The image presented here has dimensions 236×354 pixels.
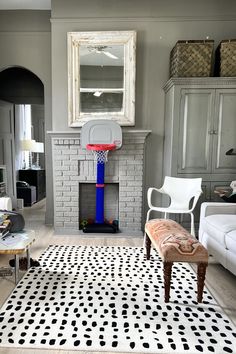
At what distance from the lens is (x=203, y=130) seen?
336 centimetres

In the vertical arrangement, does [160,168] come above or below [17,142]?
below

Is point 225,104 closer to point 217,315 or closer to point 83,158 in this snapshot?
point 83,158

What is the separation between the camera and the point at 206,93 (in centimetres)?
329

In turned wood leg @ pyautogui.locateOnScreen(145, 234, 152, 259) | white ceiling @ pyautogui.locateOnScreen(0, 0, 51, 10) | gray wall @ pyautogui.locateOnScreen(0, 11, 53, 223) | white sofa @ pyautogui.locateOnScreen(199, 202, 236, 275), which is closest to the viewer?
white sofa @ pyautogui.locateOnScreen(199, 202, 236, 275)

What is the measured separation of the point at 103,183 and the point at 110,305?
73.7 inches

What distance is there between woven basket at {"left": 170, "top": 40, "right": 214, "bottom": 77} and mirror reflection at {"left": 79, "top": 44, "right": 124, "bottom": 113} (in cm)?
80

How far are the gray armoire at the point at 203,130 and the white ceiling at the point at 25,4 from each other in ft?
7.11

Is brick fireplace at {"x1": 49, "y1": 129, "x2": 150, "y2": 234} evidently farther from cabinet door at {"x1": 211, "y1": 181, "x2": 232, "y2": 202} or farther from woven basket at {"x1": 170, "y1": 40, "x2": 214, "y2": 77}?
woven basket at {"x1": 170, "y1": 40, "x2": 214, "y2": 77}

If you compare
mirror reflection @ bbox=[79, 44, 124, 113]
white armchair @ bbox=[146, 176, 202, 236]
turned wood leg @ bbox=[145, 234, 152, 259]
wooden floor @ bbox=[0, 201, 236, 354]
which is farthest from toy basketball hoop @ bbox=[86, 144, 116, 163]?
turned wood leg @ bbox=[145, 234, 152, 259]

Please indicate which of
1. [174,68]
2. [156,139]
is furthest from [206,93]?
[156,139]

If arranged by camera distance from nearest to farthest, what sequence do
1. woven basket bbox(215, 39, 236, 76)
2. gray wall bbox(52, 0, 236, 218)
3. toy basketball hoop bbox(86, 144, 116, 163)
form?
1. woven basket bbox(215, 39, 236, 76)
2. toy basketball hoop bbox(86, 144, 116, 163)
3. gray wall bbox(52, 0, 236, 218)

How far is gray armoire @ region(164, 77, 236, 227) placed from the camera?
328 centimetres

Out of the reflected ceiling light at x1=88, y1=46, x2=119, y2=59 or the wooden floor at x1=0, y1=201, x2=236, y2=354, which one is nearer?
the wooden floor at x1=0, y1=201, x2=236, y2=354

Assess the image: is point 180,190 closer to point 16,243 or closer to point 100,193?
point 100,193
